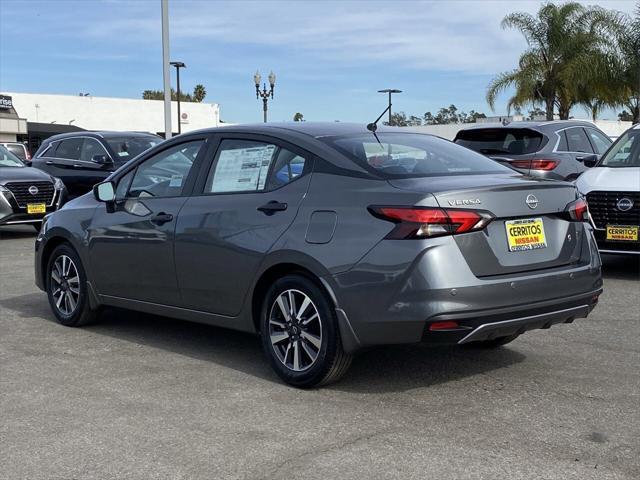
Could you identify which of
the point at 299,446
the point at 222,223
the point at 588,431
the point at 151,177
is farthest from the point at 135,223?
the point at 588,431

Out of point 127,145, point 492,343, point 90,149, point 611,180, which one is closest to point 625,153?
point 611,180

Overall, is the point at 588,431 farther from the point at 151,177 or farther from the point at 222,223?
the point at 151,177

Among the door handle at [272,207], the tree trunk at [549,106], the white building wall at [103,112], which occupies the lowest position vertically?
the door handle at [272,207]

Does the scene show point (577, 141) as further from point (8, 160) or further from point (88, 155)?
point (8, 160)

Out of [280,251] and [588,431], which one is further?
[280,251]

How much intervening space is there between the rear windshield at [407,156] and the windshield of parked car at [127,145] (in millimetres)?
10687

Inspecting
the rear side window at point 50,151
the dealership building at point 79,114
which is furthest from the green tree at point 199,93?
the rear side window at point 50,151

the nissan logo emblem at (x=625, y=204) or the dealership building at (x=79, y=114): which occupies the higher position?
the dealership building at (x=79, y=114)

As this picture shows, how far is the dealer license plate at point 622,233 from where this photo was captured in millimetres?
9031

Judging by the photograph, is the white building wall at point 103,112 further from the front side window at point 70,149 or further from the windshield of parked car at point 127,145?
the windshield of parked car at point 127,145

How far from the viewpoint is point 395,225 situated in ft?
15.2

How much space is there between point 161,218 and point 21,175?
898 cm

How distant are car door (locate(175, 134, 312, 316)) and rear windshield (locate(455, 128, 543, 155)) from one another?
6.10 metres

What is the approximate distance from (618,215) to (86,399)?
6.27m
